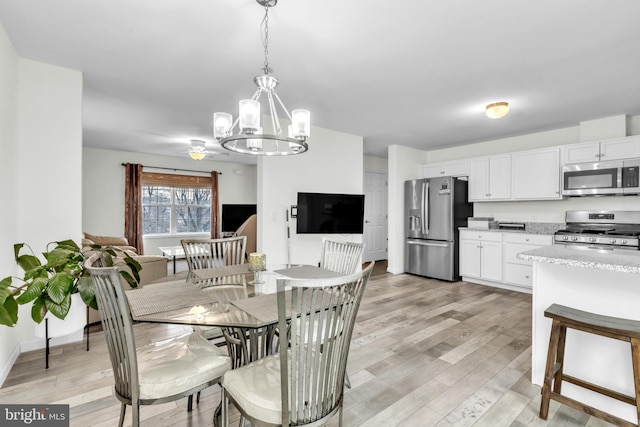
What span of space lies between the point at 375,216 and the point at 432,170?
5.56ft

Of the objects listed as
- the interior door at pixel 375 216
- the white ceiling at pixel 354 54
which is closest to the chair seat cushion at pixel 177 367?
the white ceiling at pixel 354 54

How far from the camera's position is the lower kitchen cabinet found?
448cm

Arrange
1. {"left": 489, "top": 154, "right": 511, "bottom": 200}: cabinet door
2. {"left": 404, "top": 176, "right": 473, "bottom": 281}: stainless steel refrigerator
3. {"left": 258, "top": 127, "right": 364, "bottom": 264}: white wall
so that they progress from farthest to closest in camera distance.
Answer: {"left": 404, "top": 176, "right": 473, "bottom": 281}: stainless steel refrigerator < {"left": 489, "top": 154, "right": 511, "bottom": 200}: cabinet door < {"left": 258, "top": 127, "right": 364, "bottom": 264}: white wall

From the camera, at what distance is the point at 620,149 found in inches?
153

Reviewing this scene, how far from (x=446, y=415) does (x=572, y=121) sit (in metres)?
4.45

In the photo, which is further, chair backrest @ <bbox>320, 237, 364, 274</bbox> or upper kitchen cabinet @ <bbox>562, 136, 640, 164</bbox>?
upper kitchen cabinet @ <bbox>562, 136, 640, 164</bbox>

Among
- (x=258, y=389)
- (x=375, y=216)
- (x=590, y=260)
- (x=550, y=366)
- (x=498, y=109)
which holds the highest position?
(x=498, y=109)

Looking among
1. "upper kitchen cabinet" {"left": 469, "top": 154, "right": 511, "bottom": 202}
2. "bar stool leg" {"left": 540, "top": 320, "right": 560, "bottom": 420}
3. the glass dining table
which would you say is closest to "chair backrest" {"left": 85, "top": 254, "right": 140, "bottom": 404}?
the glass dining table

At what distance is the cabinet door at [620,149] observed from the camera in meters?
3.79

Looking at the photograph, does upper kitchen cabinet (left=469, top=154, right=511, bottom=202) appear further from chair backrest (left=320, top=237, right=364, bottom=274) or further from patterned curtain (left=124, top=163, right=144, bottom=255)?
patterned curtain (left=124, top=163, right=144, bottom=255)

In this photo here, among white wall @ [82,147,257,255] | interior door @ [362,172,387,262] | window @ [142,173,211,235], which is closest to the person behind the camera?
white wall @ [82,147,257,255]

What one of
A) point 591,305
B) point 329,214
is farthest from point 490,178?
point 591,305

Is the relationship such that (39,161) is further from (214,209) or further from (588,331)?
(214,209)

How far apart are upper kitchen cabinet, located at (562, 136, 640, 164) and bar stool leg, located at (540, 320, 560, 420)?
348cm
